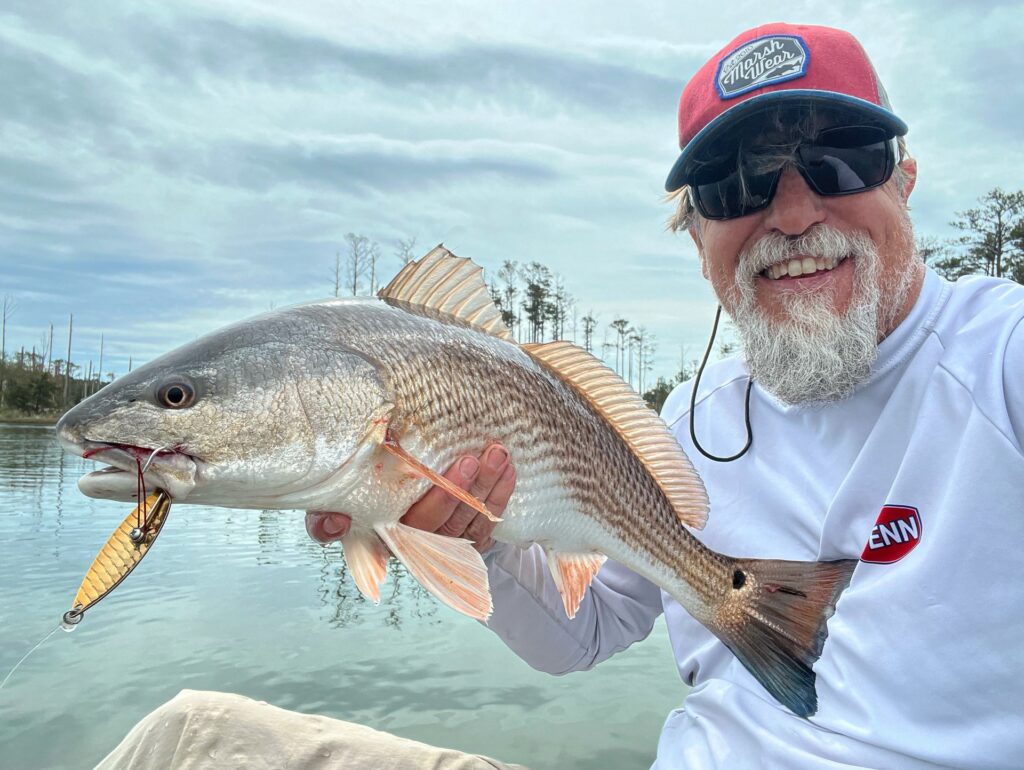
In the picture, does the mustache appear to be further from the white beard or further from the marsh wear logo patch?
the marsh wear logo patch

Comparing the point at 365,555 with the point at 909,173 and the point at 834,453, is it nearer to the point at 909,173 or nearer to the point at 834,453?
the point at 834,453

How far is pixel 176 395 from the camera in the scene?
1735 millimetres

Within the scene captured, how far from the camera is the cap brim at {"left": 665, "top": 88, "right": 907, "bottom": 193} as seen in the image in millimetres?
2320

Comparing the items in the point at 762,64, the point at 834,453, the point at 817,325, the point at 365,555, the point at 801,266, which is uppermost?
the point at 762,64

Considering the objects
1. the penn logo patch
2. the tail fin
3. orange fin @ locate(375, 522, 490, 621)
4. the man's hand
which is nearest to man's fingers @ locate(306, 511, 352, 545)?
the man's hand

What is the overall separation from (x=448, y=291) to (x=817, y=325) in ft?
4.15

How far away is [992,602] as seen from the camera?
5.76ft

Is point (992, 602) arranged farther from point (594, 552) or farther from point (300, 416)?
point (300, 416)

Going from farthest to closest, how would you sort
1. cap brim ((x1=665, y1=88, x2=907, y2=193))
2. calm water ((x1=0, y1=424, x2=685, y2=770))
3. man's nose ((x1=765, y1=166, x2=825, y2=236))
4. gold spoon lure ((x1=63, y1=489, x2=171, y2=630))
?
calm water ((x1=0, y1=424, x2=685, y2=770)) → man's nose ((x1=765, y1=166, x2=825, y2=236)) → cap brim ((x1=665, y1=88, x2=907, y2=193)) → gold spoon lure ((x1=63, y1=489, x2=171, y2=630))

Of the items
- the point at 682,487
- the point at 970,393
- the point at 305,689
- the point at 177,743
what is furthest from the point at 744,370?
the point at 305,689

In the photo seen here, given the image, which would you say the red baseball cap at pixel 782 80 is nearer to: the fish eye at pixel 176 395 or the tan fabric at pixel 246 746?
the fish eye at pixel 176 395

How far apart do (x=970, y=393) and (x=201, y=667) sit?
676 centimetres

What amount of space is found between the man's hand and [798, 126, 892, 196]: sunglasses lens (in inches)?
55.8

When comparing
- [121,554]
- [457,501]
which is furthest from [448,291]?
[121,554]
